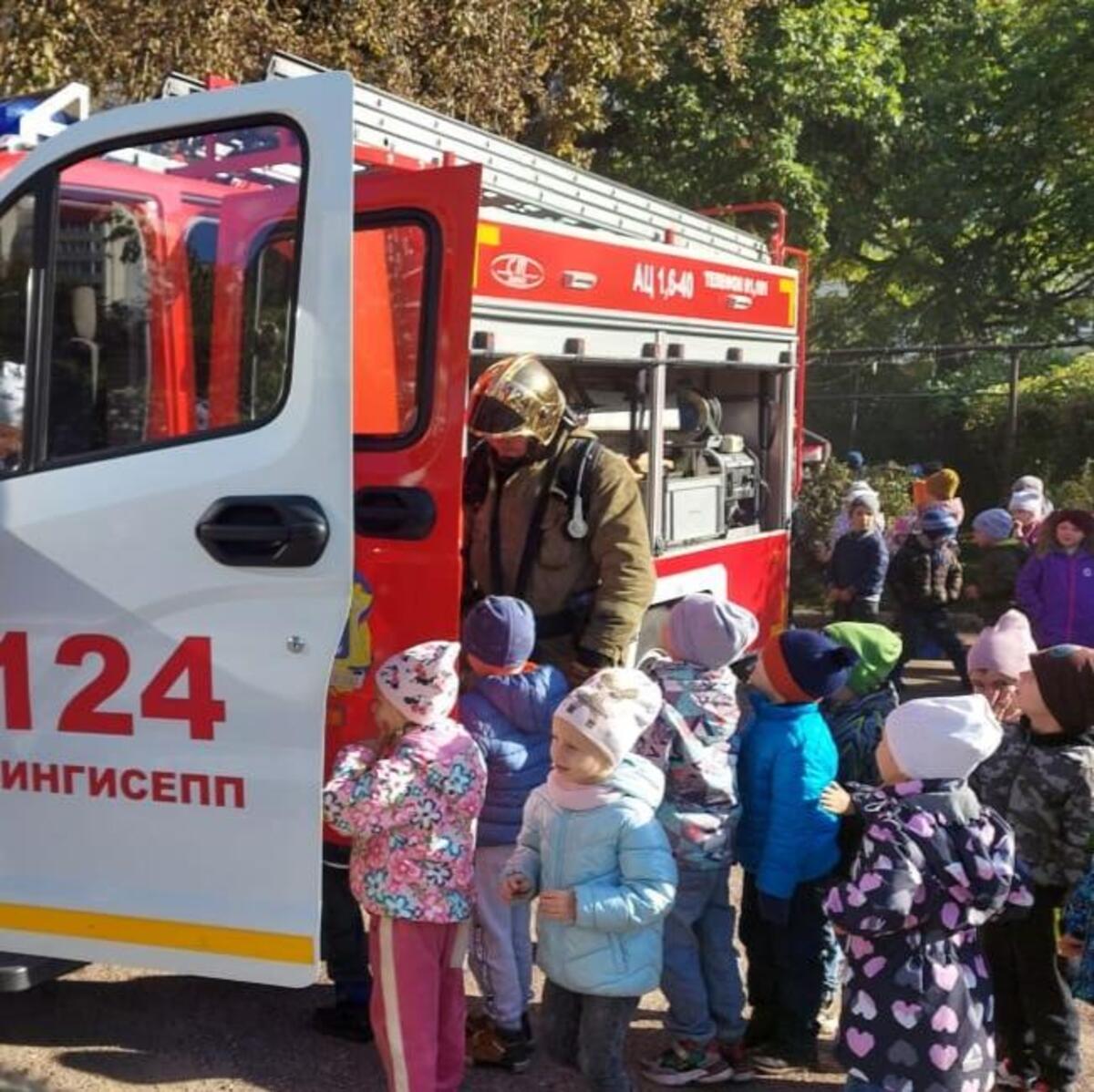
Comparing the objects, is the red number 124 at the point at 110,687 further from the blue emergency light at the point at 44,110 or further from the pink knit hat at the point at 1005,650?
the pink knit hat at the point at 1005,650

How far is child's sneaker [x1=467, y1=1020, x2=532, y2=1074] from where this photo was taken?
11.9 ft

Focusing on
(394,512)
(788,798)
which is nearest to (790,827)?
(788,798)

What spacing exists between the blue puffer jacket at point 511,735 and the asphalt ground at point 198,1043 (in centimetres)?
71

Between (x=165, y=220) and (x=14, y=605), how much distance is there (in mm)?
980

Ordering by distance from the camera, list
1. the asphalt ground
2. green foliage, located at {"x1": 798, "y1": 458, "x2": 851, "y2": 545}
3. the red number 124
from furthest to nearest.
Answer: green foliage, located at {"x1": 798, "y1": 458, "x2": 851, "y2": 545}, the asphalt ground, the red number 124

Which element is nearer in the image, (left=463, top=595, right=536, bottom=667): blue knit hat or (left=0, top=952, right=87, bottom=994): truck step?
(left=0, top=952, right=87, bottom=994): truck step

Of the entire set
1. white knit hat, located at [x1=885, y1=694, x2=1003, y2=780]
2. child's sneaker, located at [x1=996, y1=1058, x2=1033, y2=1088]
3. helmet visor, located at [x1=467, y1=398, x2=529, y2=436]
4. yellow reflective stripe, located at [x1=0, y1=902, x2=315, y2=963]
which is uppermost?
helmet visor, located at [x1=467, y1=398, x2=529, y2=436]

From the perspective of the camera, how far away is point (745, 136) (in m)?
14.0

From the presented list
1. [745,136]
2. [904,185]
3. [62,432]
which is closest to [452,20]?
[745,136]

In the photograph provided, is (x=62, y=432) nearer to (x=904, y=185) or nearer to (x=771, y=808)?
(x=771, y=808)

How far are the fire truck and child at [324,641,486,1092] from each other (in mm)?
195

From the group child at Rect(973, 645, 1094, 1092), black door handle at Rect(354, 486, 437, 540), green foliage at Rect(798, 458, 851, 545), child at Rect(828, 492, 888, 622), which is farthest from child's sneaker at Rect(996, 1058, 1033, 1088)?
green foliage at Rect(798, 458, 851, 545)

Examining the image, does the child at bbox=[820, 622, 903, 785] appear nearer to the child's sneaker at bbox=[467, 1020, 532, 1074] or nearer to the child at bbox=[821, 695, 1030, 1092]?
the child at bbox=[821, 695, 1030, 1092]

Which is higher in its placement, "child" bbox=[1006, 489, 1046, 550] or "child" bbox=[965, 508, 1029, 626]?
"child" bbox=[1006, 489, 1046, 550]
